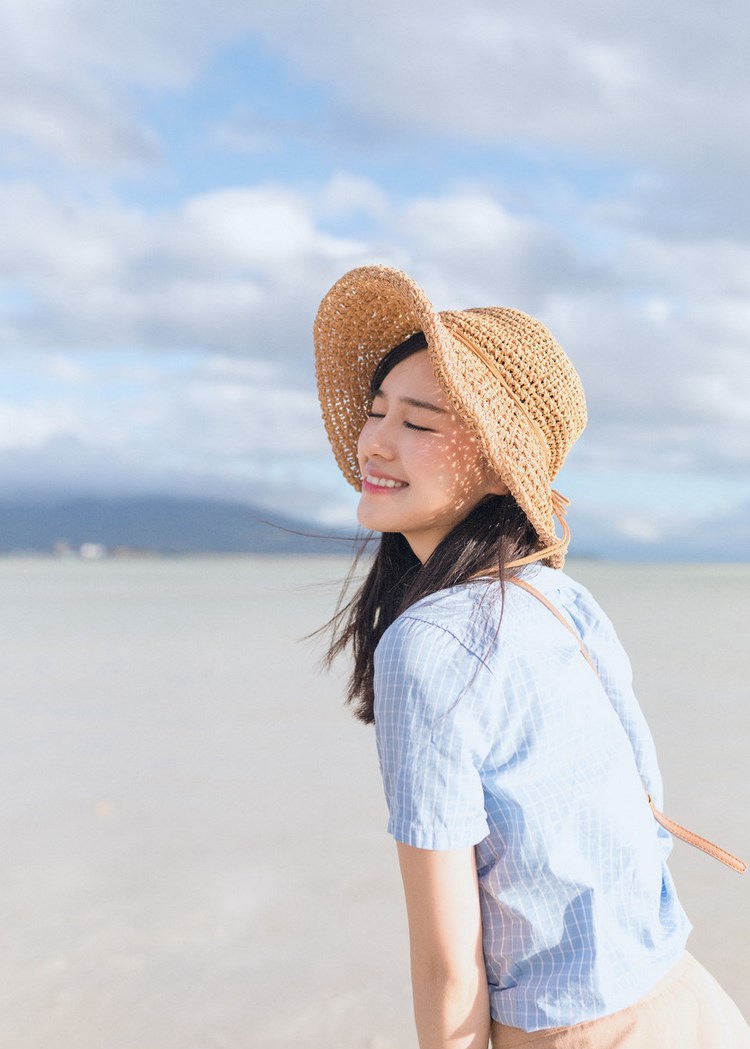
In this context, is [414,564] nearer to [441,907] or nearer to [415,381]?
[415,381]

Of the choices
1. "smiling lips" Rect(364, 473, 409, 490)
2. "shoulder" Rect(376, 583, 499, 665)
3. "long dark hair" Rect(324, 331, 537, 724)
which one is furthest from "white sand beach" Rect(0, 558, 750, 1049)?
"shoulder" Rect(376, 583, 499, 665)

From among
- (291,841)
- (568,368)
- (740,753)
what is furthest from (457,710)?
(740,753)

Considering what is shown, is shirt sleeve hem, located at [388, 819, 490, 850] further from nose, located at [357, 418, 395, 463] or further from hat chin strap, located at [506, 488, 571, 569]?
nose, located at [357, 418, 395, 463]

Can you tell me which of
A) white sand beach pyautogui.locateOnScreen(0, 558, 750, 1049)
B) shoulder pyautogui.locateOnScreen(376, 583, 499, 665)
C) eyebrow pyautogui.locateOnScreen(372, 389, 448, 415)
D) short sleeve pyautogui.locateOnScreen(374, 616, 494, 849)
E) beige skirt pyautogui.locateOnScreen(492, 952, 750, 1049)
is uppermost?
eyebrow pyautogui.locateOnScreen(372, 389, 448, 415)

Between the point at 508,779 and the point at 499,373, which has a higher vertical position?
the point at 499,373

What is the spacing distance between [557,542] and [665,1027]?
751mm

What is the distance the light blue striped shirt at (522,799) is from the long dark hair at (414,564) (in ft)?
0.54

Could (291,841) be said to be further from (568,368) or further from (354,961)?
(568,368)

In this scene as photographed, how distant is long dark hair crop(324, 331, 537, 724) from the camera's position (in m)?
1.63

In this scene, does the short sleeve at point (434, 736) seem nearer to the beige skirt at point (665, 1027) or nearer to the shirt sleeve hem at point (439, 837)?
the shirt sleeve hem at point (439, 837)

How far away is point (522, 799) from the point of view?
1.31 metres

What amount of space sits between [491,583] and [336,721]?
225 inches

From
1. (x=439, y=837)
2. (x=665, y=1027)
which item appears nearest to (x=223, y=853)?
(x=665, y=1027)

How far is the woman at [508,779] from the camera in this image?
4.21ft
